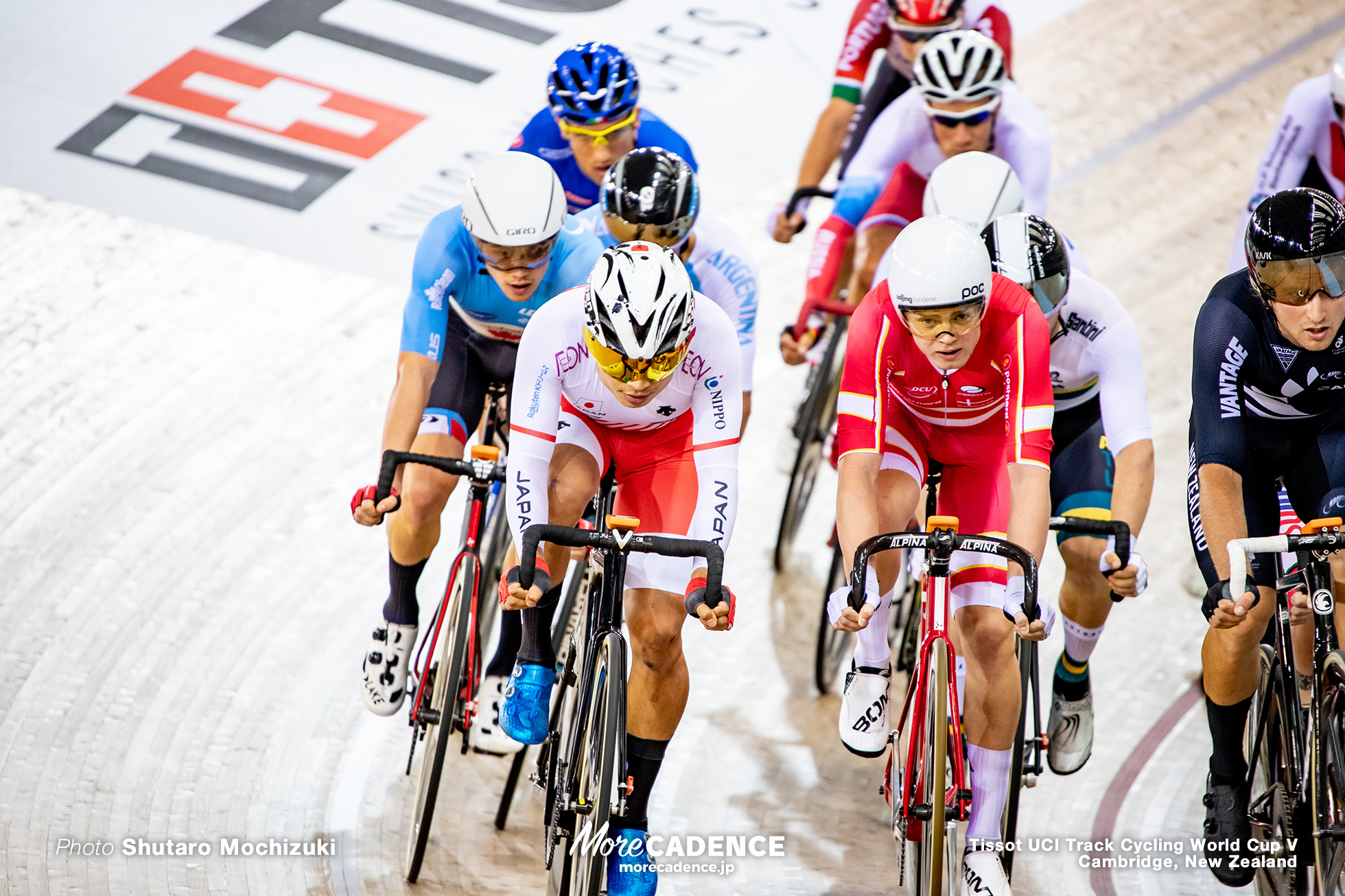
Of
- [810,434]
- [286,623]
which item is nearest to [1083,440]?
[810,434]

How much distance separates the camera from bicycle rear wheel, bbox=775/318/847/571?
511 cm

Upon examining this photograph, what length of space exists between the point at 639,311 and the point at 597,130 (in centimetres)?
155

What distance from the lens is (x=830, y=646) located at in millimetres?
4789

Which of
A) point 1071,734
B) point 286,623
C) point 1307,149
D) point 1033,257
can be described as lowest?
point 1071,734

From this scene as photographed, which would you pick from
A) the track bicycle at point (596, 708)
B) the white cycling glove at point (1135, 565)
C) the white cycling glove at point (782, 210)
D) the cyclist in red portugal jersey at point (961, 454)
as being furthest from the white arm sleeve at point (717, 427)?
the white cycling glove at point (782, 210)

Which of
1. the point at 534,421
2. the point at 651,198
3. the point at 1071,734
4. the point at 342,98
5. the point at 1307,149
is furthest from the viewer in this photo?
the point at 342,98

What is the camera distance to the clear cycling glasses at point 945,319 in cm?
334

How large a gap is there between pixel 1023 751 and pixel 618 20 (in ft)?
18.4

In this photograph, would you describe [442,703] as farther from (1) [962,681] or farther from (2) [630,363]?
(1) [962,681]

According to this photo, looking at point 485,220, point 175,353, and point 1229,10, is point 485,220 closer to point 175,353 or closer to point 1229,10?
point 175,353

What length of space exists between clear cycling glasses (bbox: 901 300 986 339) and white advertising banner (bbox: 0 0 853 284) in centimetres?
360

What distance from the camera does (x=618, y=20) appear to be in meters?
8.38

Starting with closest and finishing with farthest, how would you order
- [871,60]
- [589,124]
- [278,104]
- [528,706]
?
[528,706] → [589,124] → [871,60] → [278,104]

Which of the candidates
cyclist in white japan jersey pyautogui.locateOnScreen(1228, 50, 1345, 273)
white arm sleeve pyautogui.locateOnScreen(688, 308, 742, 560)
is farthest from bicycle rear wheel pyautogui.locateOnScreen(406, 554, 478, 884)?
cyclist in white japan jersey pyautogui.locateOnScreen(1228, 50, 1345, 273)
